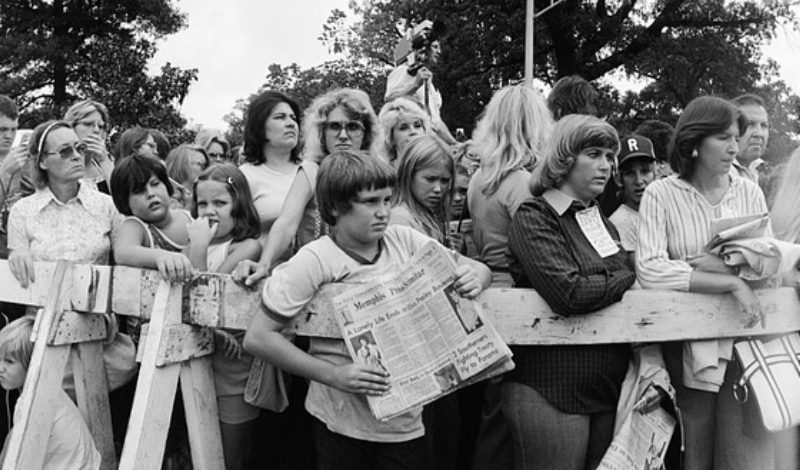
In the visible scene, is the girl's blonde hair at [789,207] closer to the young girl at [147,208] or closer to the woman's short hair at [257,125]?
the woman's short hair at [257,125]

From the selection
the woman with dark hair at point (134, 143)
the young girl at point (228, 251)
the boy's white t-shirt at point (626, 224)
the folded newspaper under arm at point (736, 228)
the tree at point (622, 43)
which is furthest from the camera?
the tree at point (622, 43)

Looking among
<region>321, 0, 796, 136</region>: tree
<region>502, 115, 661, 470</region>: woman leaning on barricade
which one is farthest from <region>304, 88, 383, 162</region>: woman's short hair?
<region>321, 0, 796, 136</region>: tree

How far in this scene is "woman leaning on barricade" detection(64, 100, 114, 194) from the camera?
4.66 meters

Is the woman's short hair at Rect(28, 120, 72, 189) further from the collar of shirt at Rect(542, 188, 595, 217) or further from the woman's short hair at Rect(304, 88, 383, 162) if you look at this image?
the collar of shirt at Rect(542, 188, 595, 217)

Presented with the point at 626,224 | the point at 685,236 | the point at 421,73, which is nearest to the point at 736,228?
the point at 685,236

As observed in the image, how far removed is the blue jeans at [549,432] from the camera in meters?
2.51

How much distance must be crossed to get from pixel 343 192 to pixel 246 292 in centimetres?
51

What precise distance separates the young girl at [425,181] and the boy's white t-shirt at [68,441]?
162 cm

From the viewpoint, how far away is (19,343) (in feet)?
11.1

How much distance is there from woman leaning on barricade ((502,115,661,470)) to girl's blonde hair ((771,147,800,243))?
758mm

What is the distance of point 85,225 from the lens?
358 cm

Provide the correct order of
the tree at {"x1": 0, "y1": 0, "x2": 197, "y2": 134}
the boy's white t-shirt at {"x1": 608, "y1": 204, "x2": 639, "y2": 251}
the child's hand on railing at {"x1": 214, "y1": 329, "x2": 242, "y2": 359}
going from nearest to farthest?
the child's hand on railing at {"x1": 214, "y1": 329, "x2": 242, "y2": 359}, the boy's white t-shirt at {"x1": 608, "y1": 204, "x2": 639, "y2": 251}, the tree at {"x1": 0, "y1": 0, "x2": 197, "y2": 134}

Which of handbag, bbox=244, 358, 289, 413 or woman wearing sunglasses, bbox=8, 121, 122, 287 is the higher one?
woman wearing sunglasses, bbox=8, 121, 122, 287

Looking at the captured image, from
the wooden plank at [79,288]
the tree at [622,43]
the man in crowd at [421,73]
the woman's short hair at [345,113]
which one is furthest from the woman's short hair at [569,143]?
the tree at [622,43]
